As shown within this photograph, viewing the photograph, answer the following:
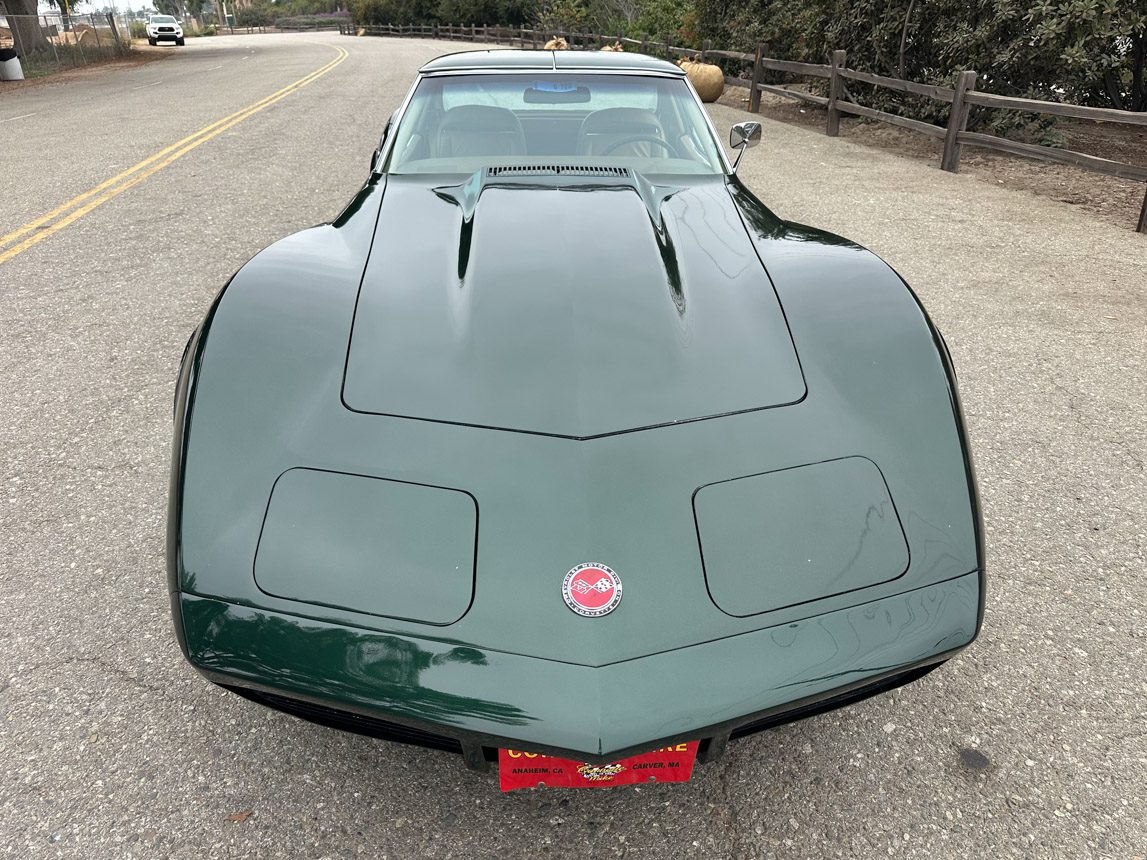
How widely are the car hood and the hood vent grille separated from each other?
0.95ft

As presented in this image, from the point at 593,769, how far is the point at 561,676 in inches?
9.4

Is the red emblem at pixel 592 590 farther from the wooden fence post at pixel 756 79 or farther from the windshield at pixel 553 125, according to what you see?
the wooden fence post at pixel 756 79

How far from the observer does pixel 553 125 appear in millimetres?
3246

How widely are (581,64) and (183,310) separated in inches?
99.0

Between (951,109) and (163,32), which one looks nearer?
(951,109)

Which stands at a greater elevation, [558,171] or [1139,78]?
[558,171]

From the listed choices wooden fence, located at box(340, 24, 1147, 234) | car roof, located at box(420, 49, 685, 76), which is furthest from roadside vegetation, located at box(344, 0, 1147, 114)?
car roof, located at box(420, 49, 685, 76)

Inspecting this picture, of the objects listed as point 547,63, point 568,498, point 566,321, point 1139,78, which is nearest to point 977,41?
point 1139,78

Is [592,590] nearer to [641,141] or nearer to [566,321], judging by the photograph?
[566,321]

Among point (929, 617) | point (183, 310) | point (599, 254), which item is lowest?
point (183, 310)

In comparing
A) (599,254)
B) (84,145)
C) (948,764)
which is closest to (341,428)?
(599,254)

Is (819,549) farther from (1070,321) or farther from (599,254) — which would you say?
(1070,321)

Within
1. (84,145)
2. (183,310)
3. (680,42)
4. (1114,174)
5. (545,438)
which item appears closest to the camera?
(545,438)

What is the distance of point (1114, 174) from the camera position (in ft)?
21.8
